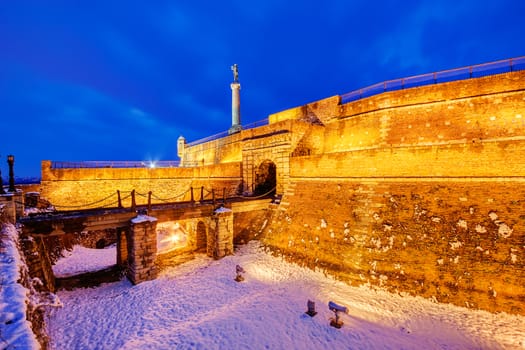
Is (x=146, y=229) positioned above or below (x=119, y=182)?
below

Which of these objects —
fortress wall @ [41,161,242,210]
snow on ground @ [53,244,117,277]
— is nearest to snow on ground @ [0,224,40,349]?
snow on ground @ [53,244,117,277]

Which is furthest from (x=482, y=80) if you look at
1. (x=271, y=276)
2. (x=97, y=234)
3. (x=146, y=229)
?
(x=97, y=234)

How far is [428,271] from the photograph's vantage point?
25.4 feet

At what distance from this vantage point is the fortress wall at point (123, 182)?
736 inches

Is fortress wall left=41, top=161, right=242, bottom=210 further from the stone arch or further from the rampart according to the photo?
the stone arch

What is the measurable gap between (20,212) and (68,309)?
4117mm

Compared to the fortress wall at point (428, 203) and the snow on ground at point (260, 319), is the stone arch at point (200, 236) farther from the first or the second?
the snow on ground at point (260, 319)

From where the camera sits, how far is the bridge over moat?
27.7ft

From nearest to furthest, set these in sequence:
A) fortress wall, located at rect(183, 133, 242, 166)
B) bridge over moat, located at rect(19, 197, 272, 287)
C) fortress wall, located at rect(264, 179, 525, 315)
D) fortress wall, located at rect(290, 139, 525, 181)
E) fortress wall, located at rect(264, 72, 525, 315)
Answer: fortress wall, located at rect(264, 179, 525, 315), fortress wall, located at rect(264, 72, 525, 315), fortress wall, located at rect(290, 139, 525, 181), bridge over moat, located at rect(19, 197, 272, 287), fortress wall, located at rect(183, 133, 242, 166)

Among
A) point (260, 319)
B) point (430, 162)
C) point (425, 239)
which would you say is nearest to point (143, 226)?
point (260, 319)

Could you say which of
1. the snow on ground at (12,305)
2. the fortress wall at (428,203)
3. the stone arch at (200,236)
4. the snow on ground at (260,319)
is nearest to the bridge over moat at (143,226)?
the stone arch at (200,236)

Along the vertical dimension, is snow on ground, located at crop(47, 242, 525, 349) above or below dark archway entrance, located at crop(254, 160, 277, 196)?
below

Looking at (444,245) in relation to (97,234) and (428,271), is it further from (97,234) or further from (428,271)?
(97,234)

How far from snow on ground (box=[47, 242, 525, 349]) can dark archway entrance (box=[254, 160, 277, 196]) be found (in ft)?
26.1
